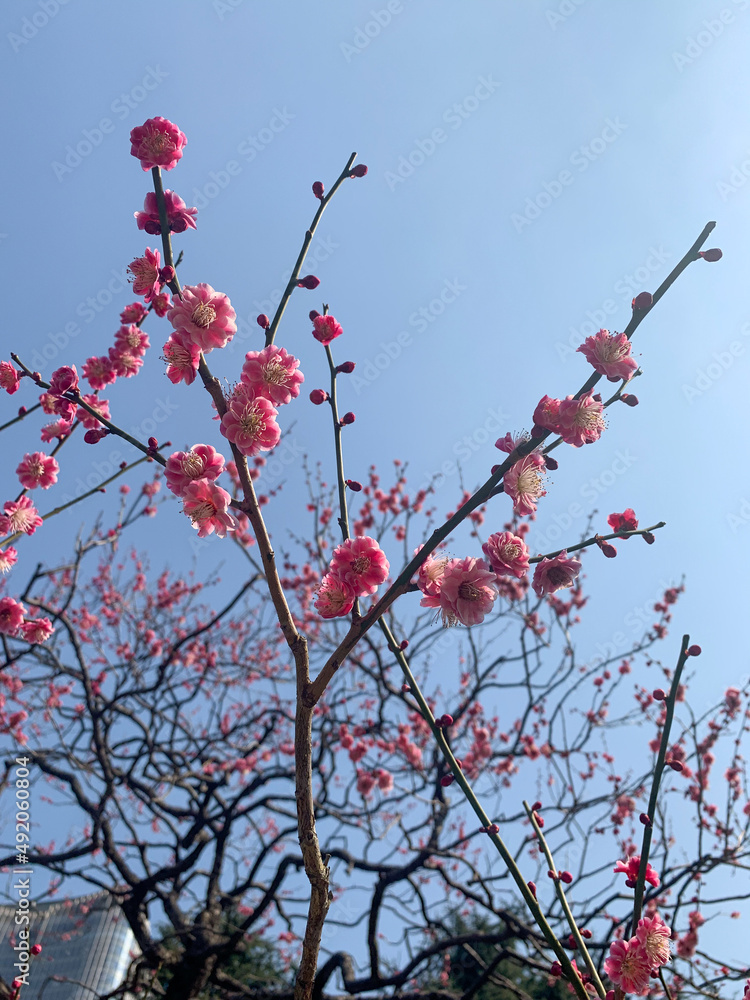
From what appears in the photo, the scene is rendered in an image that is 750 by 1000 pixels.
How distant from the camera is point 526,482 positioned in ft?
5.16

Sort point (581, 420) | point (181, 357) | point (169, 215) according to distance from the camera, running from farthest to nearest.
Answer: point (169, 215) → point (181, 357) → point (581, 420)

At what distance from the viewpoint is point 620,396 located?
1.65 m

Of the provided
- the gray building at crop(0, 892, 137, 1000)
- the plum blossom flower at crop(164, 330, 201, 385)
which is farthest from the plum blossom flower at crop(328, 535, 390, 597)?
the gray building at crop(0, 892, 137, 1000)

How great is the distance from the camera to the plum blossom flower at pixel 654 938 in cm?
170

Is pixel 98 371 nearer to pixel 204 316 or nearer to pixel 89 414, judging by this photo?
pixel 89 414

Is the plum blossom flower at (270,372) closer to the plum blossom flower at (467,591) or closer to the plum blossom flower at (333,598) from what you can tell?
the plum blossom flower at (333,598)

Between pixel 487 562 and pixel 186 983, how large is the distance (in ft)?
14.7

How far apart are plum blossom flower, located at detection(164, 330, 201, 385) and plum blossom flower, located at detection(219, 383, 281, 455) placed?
A: 0.18 meters

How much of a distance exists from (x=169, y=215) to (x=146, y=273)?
189 mm

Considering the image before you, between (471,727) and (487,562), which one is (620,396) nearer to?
(487,562)

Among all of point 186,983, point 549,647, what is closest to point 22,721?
point 186,983

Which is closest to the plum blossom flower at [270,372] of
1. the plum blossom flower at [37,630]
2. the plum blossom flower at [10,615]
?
the plum blossom flower at [10,615]

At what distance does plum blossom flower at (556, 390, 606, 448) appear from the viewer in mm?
1499

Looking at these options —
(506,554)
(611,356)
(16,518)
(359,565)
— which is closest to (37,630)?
(16,518)
